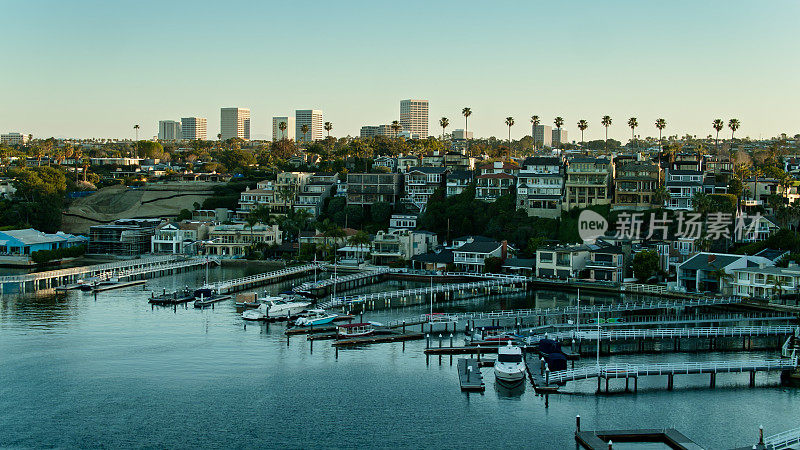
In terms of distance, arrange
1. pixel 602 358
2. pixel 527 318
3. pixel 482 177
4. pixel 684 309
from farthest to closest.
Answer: pixel 482 177 → pixel 684 309 → pixel 527 318 → pixel 602 358

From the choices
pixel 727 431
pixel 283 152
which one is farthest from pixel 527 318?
pixel 283 152

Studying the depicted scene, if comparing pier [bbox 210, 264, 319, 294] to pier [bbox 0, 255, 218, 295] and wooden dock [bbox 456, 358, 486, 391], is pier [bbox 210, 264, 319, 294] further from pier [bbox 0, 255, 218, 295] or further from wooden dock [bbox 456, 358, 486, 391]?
wooden dock [bbox 456, 358, 486, 391]

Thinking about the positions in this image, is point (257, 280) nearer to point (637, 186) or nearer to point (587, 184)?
point (587, 184)

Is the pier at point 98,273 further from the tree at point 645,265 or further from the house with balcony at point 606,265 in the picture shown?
the tree at point 645,265

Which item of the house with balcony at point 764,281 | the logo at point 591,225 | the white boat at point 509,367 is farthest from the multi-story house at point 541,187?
the white boat at point 509,367

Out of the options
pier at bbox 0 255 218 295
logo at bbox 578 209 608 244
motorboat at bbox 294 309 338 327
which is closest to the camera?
motorboat at bbox 294 309 338 327

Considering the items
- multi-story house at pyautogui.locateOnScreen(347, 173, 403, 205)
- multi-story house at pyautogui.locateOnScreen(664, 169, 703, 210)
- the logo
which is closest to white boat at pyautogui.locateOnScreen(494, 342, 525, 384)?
the logo

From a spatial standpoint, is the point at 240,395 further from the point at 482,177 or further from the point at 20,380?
the point at 482,177

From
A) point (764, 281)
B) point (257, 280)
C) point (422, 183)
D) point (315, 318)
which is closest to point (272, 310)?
point (315, 318)
